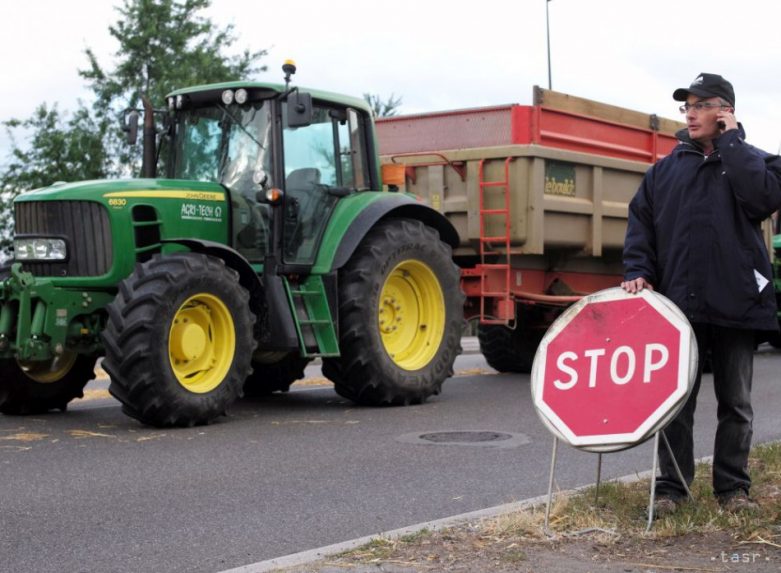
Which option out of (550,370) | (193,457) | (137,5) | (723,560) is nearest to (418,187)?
(193,457)

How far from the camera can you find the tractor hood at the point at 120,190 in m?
9.57

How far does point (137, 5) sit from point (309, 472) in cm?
2984

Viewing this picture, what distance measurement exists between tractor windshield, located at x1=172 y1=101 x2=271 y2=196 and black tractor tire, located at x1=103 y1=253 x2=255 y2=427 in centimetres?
123

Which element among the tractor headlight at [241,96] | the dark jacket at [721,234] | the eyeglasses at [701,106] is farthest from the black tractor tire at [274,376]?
the eyeglasses at [701,106]

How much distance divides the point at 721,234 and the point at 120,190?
5.40 metres

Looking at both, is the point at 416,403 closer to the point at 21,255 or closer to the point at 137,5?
the point at 21,255

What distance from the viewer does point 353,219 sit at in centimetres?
1068

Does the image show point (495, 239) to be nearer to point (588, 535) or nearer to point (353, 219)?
point (353, 219)

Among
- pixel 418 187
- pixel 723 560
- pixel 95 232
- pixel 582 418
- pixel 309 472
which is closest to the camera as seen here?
pixel 723 560

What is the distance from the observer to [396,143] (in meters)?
14.2

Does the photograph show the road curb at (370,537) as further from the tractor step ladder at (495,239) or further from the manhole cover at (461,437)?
the tractor step ladder at (495,239)

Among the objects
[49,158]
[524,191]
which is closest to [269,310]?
[524,191]

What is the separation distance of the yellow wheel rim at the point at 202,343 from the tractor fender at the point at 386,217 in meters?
1.33

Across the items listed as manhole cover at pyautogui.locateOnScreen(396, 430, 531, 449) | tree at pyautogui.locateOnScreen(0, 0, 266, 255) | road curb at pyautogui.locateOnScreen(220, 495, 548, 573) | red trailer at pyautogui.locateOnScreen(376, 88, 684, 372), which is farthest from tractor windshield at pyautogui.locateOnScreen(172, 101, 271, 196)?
tree at pyautogui.locateOnScreen(0, 0, 266, 255)
